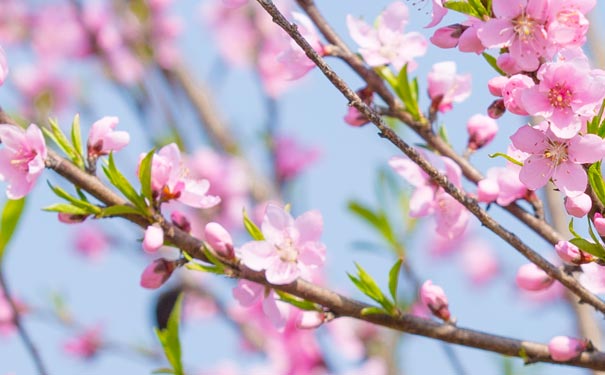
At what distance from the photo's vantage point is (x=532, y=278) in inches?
73.3

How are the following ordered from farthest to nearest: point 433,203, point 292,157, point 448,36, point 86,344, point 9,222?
point 292,157 < point 86,344 < point 9,222 < point 433,203 < point 448,36

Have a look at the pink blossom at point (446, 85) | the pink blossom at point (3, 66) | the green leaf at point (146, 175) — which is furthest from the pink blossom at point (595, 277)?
the pink blossom at point (3, 66)

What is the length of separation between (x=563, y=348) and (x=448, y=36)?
60 cm

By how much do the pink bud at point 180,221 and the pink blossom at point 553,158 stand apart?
689 mm

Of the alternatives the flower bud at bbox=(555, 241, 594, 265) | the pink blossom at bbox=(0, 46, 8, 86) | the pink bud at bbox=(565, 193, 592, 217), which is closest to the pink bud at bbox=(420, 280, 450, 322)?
the flower bud at bbox=(555, 241, 594, 265)

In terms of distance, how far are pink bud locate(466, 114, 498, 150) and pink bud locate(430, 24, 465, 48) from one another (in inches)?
16.1

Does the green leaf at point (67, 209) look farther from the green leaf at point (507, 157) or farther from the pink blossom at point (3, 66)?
the green leaf at point (507, 157)

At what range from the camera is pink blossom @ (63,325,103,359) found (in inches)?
187

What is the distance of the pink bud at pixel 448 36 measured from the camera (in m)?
1.64

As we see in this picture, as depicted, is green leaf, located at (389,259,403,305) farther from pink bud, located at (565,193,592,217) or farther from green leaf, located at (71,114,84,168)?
green leaf, located at (71,114,84,168)

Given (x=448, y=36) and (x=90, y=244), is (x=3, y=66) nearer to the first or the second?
(x=448, y=36)

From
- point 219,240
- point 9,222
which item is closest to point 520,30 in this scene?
point 219,240

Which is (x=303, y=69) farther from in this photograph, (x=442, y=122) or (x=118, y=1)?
(x=118, y=1)

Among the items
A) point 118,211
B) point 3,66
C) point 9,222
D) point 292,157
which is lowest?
point 292,157
